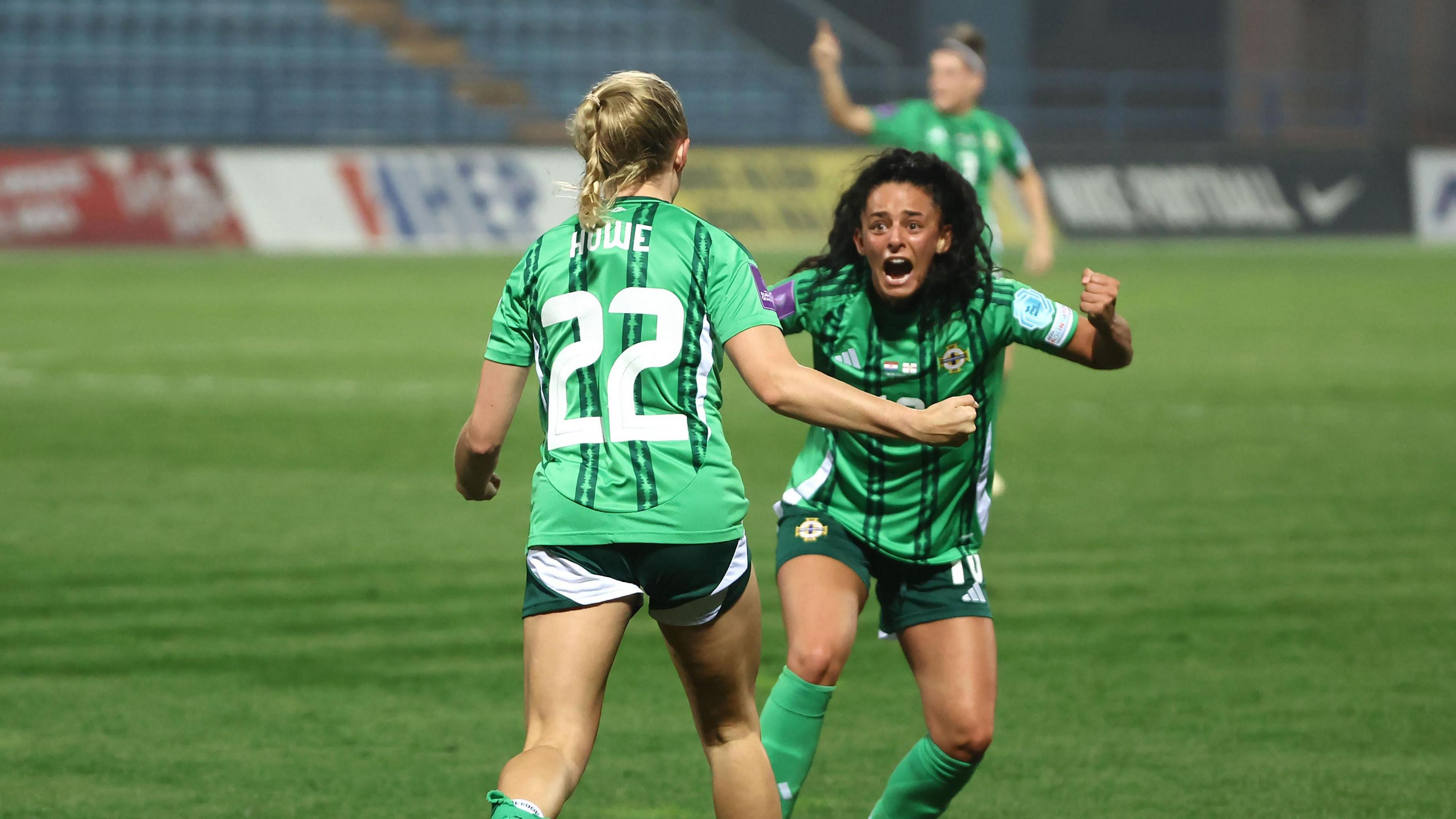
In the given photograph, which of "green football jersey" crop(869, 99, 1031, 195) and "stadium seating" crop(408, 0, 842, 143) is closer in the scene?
"green football jersey" crop(869, 99, 1031, 195)

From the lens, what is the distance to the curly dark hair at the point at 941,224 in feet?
14.9

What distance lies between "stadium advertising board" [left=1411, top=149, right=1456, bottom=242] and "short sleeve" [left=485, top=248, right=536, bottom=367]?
30.8m

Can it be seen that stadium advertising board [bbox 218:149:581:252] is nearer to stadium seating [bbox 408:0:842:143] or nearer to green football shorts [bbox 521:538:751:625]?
stadium seating [bbox 408:0:842:143]

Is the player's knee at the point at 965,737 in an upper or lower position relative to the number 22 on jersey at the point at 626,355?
lower

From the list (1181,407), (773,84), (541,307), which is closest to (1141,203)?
(773,84)

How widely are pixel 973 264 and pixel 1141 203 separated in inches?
1095

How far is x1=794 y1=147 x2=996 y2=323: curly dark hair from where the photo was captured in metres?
4.53

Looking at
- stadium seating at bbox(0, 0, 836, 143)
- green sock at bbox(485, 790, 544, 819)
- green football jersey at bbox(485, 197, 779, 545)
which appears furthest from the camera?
stadium seating at bbox(0, 0, 836, 143)

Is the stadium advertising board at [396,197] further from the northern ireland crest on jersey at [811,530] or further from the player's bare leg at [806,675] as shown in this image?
the player's bare leg at [806,675]

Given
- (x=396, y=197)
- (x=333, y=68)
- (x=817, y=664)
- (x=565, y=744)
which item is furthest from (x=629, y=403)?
(x=333, y=68)

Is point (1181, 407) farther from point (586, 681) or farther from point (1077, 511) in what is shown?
point (586, 681)

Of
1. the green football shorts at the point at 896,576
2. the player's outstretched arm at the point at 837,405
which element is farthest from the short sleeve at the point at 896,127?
the player's outstretched arm at the point at 837,405

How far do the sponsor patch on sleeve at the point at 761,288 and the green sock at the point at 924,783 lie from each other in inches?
49.2

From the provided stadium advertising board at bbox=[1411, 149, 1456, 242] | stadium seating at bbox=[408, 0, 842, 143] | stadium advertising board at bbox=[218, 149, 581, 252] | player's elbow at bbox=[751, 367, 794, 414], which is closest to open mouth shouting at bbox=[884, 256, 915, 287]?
player's elbow at bbox=[751, 367, 794, 414]
